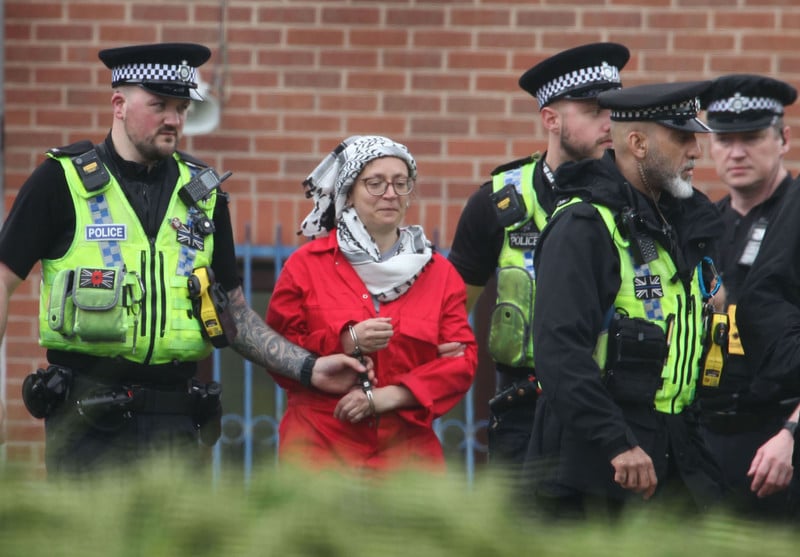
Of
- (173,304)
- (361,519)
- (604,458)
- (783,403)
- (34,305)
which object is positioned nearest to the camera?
(361,519)

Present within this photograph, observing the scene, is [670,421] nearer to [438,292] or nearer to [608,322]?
[608,322]

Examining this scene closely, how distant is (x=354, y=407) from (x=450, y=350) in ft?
1.41

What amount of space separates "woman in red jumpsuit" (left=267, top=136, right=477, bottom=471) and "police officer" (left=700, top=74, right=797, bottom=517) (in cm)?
109

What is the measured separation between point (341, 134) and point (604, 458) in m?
3.39

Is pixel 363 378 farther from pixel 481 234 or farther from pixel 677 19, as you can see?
pixel 677 19

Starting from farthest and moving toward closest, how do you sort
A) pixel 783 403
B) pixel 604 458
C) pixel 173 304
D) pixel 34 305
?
pixel 34 305 → pixel 783 403 → pixel 173 304 → pixel 604 458

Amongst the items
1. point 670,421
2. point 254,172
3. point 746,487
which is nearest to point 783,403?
point 746,487

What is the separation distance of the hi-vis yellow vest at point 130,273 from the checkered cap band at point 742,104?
258 cm

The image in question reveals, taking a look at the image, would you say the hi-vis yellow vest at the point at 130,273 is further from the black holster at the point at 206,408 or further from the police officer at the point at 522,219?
the police officer at the point at 522,219

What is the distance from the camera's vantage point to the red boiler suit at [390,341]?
5246 millimetres

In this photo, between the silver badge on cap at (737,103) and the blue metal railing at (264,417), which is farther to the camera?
the blue metal railing at (264,417)

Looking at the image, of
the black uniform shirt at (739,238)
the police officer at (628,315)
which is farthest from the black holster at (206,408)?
the black uniform shirt at (739,238)

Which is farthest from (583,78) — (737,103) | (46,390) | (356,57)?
(46,390)

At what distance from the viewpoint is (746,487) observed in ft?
19.4
